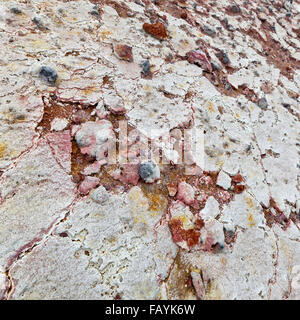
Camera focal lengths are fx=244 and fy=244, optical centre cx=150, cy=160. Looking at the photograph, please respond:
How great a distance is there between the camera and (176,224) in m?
2.94

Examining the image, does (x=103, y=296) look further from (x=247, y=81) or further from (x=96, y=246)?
(x=247, y=81)

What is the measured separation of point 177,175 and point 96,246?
1.41 m

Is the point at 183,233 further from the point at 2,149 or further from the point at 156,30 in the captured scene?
the point at 156,30

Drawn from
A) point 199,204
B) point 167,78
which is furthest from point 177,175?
point 167,78

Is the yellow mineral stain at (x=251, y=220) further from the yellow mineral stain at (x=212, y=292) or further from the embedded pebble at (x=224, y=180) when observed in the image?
the yellow mineral stain at (x=212, y=292)

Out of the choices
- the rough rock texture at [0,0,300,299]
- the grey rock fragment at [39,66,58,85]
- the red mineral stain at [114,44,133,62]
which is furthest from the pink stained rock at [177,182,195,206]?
the red mineral stain at [114,44,133,62]

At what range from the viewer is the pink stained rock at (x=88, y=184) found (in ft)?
9.42

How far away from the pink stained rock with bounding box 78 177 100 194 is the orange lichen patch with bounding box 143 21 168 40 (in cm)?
372

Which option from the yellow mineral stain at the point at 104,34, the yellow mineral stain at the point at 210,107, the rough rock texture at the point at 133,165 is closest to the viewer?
the rough rock texture at the point at 133,165

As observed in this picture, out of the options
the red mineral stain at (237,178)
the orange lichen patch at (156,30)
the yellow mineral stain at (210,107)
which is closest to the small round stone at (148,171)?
the red mineral stain at (237,178)

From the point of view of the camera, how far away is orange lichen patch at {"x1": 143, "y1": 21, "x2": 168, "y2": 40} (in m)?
5.20

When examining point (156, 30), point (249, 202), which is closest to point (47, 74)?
point (156, 30)

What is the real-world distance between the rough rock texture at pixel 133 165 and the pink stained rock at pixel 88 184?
12 mm

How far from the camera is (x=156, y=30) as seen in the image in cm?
521
